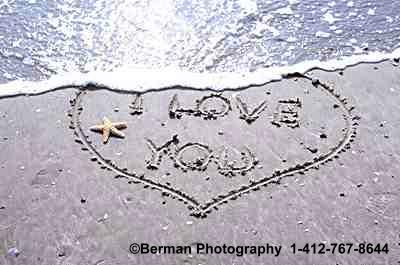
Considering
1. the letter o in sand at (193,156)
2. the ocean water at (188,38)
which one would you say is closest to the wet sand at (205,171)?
the letter o in sand at (193,156)

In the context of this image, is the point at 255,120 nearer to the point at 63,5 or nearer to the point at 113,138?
the point at 113,138

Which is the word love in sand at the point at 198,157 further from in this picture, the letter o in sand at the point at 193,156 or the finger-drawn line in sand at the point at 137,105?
the finger-drawn line in sand at the point at 137,105

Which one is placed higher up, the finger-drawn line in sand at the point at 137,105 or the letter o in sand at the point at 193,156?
the finger-drawn line in sand at the point at 137,105

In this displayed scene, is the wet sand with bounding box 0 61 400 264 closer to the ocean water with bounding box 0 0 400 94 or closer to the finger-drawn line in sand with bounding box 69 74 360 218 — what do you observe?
the finger-drawn line in sand with bounding box 69 74 360 218

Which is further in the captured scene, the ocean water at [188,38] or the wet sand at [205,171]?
the ocean water at [188,38]

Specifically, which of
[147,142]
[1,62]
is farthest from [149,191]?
[1,62]

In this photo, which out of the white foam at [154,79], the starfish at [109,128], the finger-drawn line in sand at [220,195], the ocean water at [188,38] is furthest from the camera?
the ocean water at [188,38]
